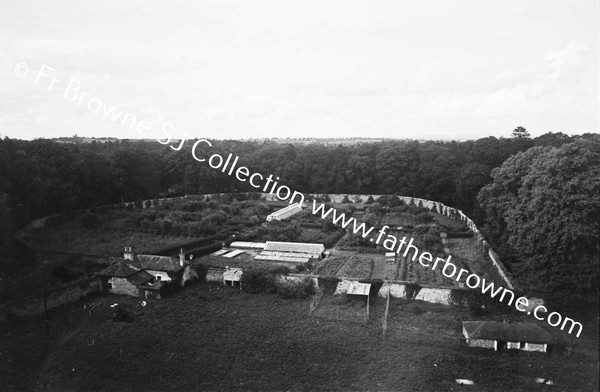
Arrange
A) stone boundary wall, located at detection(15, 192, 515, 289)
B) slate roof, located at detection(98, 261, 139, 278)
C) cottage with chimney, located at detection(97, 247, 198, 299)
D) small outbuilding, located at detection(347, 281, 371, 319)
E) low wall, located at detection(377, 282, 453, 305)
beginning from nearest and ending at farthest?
low wall, located at detection(377, 282, 453, 305) < small outbuilding, located at detection(347, 281, 371, 319) < cottage with chimney, located at detection(97, 247, 198, 299) < slate roof, located at detection(98, 261, 139, 278) < stone boundary wall, located at detection(15, 192, 515, 289)

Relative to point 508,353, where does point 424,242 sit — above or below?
above

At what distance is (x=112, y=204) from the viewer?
129 feet

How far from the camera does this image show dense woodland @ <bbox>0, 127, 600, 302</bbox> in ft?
58.3

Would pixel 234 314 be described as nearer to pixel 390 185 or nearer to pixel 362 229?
pixel 362 229

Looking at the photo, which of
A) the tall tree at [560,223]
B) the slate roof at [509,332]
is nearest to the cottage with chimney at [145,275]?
the slate roof at [509,332]

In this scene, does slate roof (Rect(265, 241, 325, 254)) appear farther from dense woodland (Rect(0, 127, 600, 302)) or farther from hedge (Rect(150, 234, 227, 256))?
dense woodland (Rect(0, 127, 600, 302))

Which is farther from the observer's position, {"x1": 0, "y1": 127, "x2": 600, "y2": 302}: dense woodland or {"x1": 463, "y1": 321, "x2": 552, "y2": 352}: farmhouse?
{"x1": 0, "y1": 127, "x2": 600, "y2": 302}: dense woodland

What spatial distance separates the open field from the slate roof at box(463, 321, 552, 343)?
1.68 ft

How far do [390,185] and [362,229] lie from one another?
15564 mm

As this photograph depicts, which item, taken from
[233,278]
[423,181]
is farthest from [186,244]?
[423,181]

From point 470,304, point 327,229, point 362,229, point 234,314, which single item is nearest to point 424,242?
point 362,229

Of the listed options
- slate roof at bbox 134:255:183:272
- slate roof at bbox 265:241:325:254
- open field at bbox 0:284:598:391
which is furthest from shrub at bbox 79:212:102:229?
open field at bbox 0:284:598:391

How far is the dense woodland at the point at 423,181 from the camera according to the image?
17766mm

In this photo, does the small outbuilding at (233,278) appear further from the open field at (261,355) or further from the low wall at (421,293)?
the low wall at (421,293)
